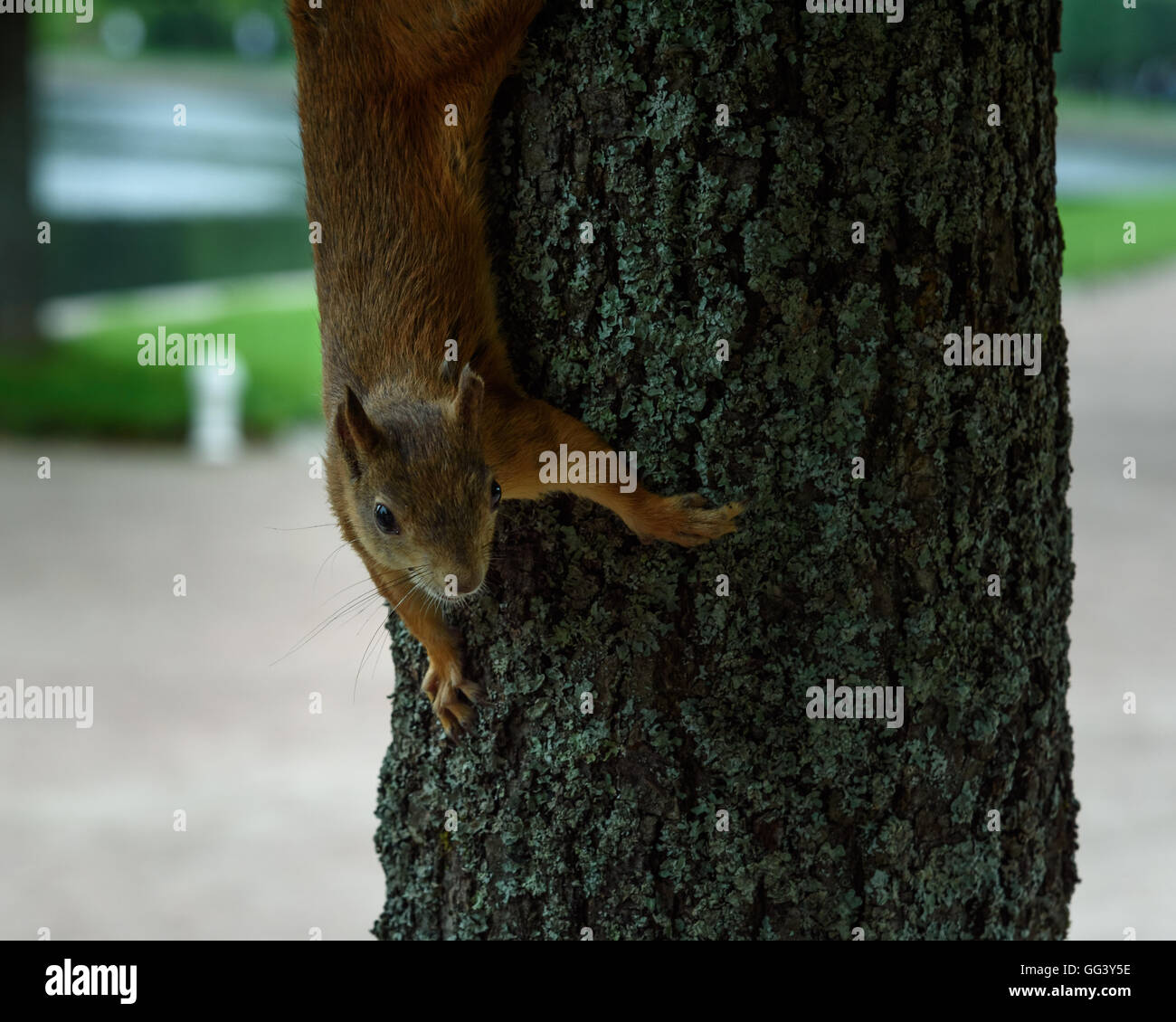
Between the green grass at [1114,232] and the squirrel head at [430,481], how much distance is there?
9748mm

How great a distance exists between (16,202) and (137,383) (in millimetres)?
1434

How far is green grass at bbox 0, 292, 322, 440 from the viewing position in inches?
309

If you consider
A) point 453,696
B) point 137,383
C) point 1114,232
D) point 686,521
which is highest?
point 1114,232

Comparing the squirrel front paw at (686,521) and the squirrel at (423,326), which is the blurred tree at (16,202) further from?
the squirrel front paw at (686,521)

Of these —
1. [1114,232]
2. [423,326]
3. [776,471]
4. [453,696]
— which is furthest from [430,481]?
[1114,232]

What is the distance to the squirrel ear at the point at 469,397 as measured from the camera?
5.33 feet

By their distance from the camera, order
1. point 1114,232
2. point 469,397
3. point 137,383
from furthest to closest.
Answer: point 1114,232 → point 137,383 → point 469,397

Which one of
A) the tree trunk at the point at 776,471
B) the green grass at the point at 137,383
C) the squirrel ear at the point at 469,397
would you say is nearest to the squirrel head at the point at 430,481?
the squirrel ear at the point at 469,397

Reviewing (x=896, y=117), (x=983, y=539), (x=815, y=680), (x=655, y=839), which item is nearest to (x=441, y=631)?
(x=655, y=839)

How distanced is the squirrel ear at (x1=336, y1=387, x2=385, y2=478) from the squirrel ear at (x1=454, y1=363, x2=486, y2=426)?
0.12m

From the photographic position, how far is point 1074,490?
23.5 feet

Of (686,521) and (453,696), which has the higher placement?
(686,521)

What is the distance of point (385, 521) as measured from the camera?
5.74 ft

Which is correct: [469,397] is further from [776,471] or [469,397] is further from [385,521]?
[776,471]
